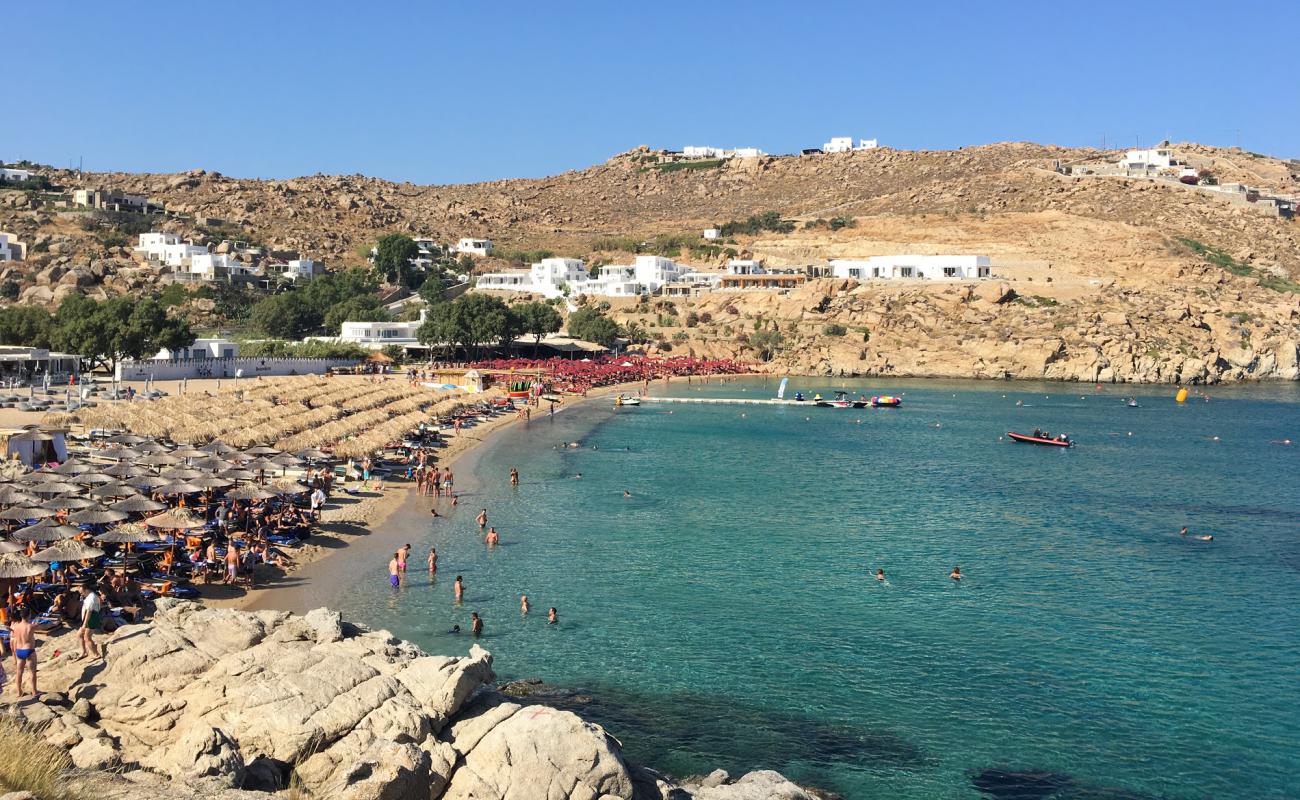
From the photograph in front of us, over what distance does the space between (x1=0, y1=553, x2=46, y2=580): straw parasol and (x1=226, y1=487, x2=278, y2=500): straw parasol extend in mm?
7988

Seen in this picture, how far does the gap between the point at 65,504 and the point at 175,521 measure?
2565mm

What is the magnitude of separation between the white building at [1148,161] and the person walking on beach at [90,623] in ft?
505

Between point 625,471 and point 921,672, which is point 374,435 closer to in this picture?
point 625,471

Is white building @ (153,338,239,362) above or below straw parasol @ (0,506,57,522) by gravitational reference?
above

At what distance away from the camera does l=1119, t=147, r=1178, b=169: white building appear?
144m

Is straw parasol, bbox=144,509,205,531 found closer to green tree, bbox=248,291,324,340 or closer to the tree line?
the tree line

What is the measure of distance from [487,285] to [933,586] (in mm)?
94364

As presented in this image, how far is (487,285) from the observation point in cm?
11444

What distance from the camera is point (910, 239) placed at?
122562mm

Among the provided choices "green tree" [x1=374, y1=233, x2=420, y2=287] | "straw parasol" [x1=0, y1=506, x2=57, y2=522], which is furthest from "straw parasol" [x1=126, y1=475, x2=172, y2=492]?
"green tree" [x1=374, y1=233, x2=420, y2=287]

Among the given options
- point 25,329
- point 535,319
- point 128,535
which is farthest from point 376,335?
point 128,535

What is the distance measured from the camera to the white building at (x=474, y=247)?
134750 mm

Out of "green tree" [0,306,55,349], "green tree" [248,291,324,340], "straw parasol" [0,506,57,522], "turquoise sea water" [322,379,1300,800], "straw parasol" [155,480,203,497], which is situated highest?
Result: "green tree" [248,291,324,340]

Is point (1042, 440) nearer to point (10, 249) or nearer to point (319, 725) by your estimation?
point (319, 725)
